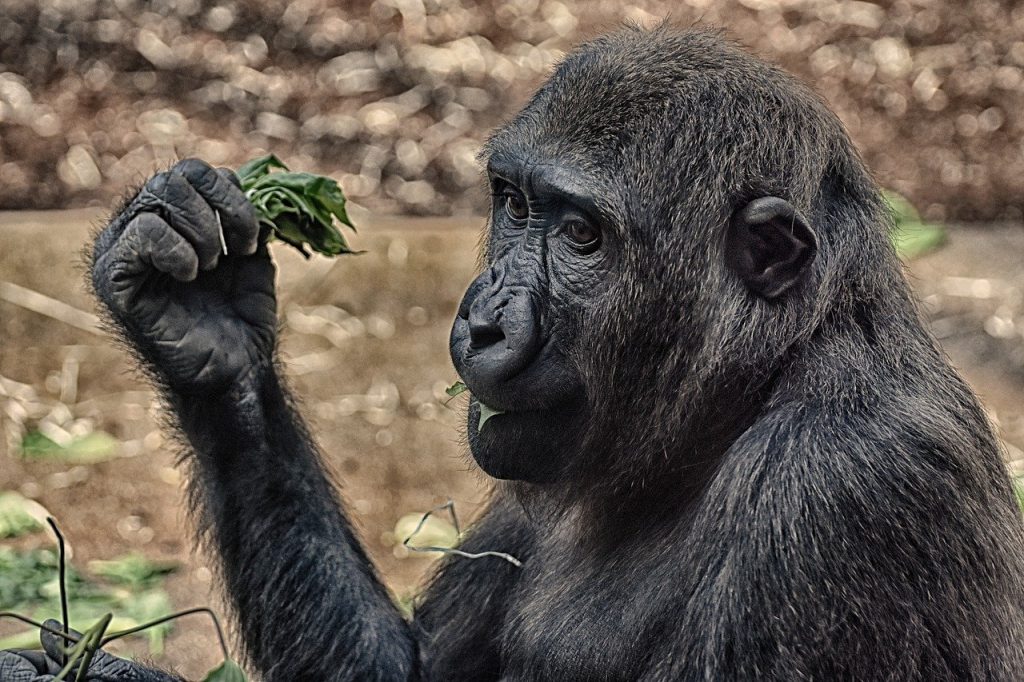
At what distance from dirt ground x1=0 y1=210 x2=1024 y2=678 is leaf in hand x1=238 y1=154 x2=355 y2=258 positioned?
76.3 inches

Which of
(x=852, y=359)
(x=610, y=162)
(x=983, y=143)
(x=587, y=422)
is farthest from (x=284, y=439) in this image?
(x=983, y=143)

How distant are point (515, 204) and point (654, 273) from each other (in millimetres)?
526

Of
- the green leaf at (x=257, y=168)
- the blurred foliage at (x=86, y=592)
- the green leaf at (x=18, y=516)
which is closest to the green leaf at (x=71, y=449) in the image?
the green leaf at (x=18, y=516)

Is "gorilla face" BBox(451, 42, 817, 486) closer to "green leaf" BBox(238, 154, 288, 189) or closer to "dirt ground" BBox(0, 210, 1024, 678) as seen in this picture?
"green leaf" BBox(238, 154, 288, 189)

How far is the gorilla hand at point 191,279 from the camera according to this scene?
4355 mm

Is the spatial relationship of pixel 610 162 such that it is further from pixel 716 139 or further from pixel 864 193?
pixel 864 193

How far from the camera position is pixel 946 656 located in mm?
3590

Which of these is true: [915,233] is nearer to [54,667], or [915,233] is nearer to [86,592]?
[86,592]

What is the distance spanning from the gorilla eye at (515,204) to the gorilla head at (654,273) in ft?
0.23

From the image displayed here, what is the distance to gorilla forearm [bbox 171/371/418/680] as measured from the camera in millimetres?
4770

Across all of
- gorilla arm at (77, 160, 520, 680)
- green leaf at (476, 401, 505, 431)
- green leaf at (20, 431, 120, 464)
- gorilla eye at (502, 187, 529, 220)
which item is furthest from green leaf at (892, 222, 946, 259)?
green leaf at (476, 401, 505, 431)

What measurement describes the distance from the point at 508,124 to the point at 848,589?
66.7 inches

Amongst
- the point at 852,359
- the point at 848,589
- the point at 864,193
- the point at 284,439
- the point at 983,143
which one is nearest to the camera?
the point at 848,589

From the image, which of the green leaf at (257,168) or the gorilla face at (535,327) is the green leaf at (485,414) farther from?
the green leaf at (257,168)
